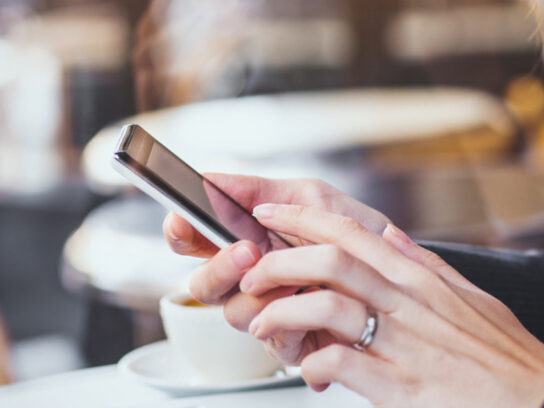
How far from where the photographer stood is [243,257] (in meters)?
0.34

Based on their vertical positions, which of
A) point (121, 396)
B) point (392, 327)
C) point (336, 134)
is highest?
point (392, 327)

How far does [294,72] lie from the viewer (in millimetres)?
2842

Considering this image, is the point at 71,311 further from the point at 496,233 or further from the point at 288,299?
the point at 288,299

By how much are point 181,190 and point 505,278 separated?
0.92 feet

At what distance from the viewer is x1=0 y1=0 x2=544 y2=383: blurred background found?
1990 millimetres

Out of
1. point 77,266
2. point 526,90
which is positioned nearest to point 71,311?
point 77,266

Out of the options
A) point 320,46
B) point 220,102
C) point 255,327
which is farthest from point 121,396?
point 320,46

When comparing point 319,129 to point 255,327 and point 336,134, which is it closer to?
point 336,134

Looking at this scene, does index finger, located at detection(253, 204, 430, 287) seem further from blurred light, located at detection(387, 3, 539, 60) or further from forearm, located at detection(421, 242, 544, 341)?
blurred light, located at detection(387, 3, 539, 60)

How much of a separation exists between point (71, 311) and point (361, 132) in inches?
43.8

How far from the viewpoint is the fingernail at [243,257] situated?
34 cm

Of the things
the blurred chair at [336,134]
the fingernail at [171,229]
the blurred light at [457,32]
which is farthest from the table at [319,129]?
the fingernail at [171,229]

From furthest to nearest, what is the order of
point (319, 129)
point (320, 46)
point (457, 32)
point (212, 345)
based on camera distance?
point (457, 32) < point (320, 46) < point (319, 129) < point (212, 345)

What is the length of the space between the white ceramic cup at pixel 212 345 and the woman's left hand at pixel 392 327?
0.33 feet
